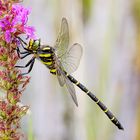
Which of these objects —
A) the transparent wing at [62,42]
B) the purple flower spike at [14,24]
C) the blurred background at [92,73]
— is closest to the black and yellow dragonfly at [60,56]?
the transparent wing at [62,42]

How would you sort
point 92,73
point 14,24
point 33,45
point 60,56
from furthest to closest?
point 92,73 → point 60,56 → point 33,45 → point 14,24

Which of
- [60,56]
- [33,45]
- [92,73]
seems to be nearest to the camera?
[33,45]

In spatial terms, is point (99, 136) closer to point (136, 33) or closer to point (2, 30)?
point (136, 33)

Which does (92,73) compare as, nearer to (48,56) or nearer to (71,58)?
(71,58)

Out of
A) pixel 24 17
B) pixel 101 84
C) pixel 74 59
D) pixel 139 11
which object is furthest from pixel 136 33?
pixel 24 17

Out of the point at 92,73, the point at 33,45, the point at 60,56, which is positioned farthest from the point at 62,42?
the point at 92,73

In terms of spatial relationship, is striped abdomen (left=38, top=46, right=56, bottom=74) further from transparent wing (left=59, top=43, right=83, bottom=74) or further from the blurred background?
the blurred background

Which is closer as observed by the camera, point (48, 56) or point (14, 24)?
point (14, 24)
